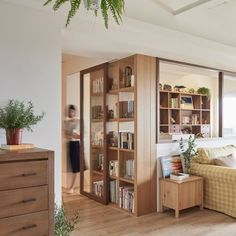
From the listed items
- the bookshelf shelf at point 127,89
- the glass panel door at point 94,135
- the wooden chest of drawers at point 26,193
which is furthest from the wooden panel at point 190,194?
the wooden chest of drawers at point 26,193

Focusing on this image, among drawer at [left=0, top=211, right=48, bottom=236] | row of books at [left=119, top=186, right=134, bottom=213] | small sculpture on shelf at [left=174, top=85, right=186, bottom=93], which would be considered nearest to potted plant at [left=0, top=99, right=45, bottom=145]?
drawer at [left=0, top=211, right=48, bottom=236]

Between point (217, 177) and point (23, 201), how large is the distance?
2.85m

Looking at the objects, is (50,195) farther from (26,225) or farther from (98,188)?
(98,188)

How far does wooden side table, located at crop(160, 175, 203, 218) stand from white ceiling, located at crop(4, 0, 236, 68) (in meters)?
1.80

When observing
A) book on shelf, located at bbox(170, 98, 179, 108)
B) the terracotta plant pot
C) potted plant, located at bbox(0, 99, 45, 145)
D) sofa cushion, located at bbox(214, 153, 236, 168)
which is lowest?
sofa cushion, located at bbox(214, 153, 236, 168)

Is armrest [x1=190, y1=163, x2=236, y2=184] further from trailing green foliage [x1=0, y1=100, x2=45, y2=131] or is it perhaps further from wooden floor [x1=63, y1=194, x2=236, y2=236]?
trailing green foliage [x1=0, y1=100, x2=45, y2=131]

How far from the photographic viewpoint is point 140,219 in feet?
11.7

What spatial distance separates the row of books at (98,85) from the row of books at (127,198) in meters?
1.56

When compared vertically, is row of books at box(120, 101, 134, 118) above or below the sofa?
above

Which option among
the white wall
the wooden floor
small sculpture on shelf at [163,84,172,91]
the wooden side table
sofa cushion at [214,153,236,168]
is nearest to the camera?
the white wall

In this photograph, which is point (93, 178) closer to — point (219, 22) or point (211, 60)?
point (211, 60)

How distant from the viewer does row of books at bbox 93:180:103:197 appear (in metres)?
4.35

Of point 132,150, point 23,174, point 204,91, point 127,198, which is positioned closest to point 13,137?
point 23,174

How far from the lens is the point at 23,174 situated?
6.13 feet
